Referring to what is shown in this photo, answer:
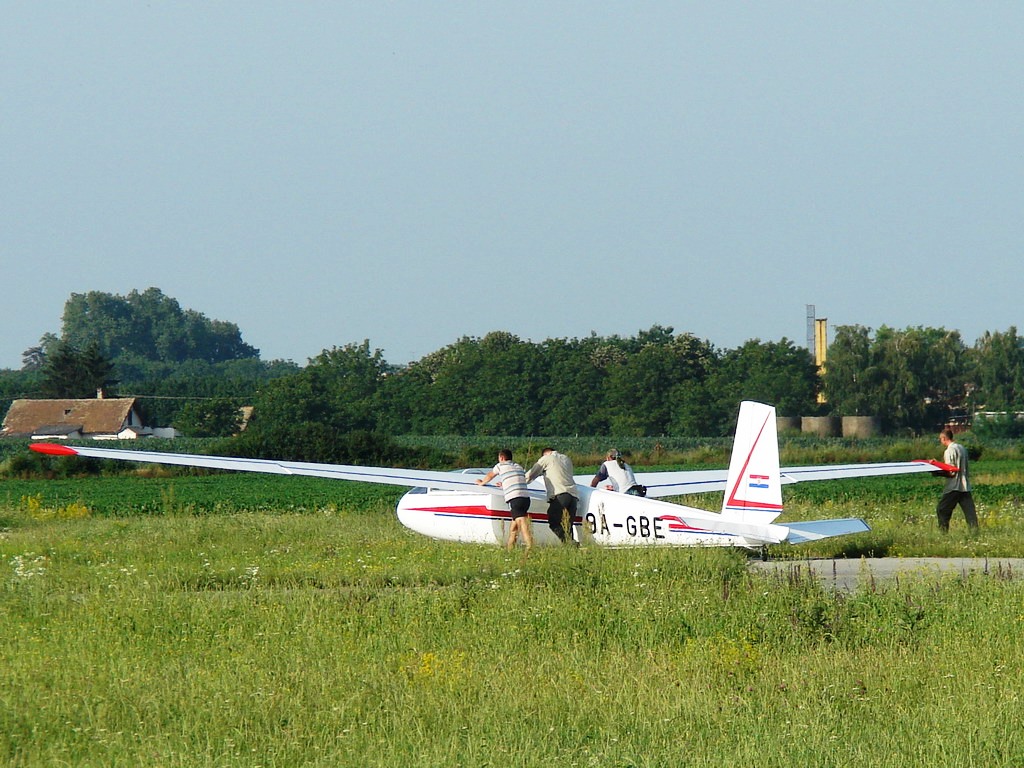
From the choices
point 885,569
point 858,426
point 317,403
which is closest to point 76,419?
point 317,403

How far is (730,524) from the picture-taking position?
50.9 ft

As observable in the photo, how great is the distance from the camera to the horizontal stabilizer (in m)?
15.2

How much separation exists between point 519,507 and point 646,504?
5.54 feet

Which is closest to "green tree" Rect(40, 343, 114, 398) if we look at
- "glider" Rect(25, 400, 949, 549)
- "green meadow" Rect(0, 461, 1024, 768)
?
"glider" Rect(25, 400, 949, 549)

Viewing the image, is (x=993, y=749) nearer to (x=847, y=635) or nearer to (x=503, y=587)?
(x=847, y=635)

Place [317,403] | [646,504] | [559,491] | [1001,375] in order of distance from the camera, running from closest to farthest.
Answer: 1. [646,504]
2. [559,491]
3. [317,403]
4. [1001,375]

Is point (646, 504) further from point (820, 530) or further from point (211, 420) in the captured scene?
point (211, 420)

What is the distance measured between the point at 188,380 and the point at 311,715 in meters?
121

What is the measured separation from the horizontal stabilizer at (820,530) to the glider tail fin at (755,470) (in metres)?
0.37

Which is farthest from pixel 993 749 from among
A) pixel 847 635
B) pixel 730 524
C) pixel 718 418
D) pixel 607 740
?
pixel 718 418

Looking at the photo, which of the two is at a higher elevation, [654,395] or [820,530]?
[654,395]

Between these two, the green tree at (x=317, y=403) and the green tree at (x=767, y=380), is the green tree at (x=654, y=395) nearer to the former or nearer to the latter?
the green tree at (x=767, y=380)

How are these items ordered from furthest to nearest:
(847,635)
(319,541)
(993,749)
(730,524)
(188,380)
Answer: (188,380)
(319,541)
(730,524)
(847,635)
(993,749)

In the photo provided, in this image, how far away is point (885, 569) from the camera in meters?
15.4
